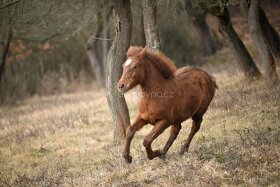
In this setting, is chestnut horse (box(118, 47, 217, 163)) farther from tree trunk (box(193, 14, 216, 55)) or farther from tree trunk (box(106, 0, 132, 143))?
tree trunk (box(193, 14, 216, 55))

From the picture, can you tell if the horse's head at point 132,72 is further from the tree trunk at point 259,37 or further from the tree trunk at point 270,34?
the tree trunk at point 270,34

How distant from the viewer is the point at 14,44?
29.3 meters

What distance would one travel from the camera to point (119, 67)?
12.2m

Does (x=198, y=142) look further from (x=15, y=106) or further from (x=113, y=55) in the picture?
(x=15, y=106)

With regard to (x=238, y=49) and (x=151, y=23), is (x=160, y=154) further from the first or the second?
(x=238, y=49)

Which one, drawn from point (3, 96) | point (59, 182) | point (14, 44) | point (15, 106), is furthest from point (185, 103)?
point (14, 44)

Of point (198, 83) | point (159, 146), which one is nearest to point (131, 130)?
point (198, 83)

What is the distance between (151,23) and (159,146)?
12.2 ft

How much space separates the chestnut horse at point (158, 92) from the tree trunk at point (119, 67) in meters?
2.60

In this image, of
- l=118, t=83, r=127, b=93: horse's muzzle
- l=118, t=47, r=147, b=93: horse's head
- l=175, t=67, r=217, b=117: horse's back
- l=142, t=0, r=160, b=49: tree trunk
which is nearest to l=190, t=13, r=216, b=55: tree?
l=142, t=0, r=160, b=49: tree trunk

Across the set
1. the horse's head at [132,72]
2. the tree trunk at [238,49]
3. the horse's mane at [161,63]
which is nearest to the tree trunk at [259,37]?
the tree trunk at [238,49]

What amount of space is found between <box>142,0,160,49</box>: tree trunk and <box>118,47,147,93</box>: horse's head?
4.46m

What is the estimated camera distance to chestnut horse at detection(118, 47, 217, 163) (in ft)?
28.9

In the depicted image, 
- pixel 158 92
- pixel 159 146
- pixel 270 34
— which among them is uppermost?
pixel 158 92
